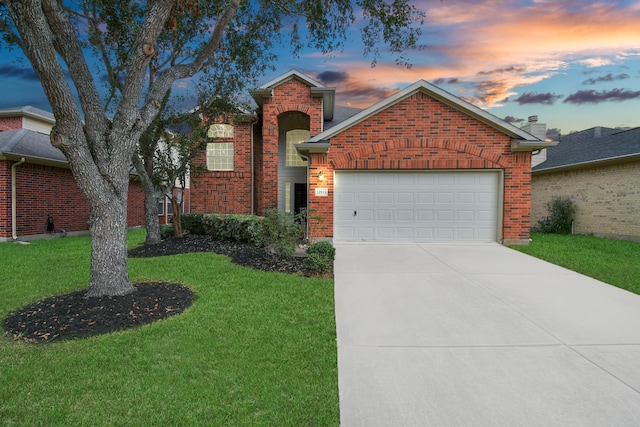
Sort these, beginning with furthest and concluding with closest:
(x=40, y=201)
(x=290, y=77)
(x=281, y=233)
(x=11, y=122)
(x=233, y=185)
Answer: (x=11, y=122) → (x=233, y=185) → (x=290, y=77) → (x=40, y=201) → (x=281, y=233)

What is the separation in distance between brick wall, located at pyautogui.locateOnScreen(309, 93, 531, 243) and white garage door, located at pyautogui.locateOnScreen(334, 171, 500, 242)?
318 millimetres

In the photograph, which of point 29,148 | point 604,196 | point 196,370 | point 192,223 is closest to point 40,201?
point 29,148

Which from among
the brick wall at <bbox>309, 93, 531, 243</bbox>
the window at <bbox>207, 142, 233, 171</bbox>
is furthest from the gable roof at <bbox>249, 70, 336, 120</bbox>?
the brick wall at <bbox>309, 93, 531, 243</bbox>

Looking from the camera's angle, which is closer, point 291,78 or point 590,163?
point 590,163

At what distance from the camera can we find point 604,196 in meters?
12.8

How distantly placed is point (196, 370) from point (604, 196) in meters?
16.1

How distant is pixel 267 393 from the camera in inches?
106

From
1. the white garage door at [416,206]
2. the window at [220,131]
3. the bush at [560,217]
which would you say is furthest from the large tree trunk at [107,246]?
the bush at [560,217]

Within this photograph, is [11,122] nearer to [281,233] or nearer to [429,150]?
[281,233]

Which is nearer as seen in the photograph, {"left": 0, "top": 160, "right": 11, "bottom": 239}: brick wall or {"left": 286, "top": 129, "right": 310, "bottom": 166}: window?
{"left": 0, "top": 160, "right": 11, "bottom": 239}: brick wall

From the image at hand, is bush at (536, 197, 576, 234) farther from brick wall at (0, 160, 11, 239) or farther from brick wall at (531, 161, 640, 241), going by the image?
brick wall at (0, 160, 11, 239)

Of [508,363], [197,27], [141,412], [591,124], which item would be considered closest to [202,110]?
[197,27]

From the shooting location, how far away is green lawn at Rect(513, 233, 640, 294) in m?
6.57

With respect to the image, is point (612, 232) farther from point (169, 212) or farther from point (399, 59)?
point (169, 212)
